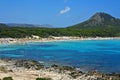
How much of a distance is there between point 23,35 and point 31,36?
368cm

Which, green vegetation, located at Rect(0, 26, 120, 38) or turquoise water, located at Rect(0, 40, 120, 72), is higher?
green vegetation, located at Rect(0, 26, 120, 38)

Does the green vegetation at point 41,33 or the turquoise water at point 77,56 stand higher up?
the green vegetation at point 41,33

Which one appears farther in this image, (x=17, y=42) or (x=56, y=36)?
(x=56, y=36)

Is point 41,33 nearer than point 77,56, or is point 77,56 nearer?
point 77,56

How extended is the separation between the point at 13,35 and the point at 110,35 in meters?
57.5

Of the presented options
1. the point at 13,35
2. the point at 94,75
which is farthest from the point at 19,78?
the point at 13,35

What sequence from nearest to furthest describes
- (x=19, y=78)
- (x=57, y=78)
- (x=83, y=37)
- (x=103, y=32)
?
1. (x=19, y=78)
2. (x=57, y=78)
3. (x=83, y=37)
4. (x=103, y=32)

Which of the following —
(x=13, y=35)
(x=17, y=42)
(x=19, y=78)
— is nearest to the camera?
(x=19, y=78)

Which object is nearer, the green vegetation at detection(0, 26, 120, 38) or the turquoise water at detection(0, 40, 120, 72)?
the turquoise water at detection(0, 40, 120, 72)

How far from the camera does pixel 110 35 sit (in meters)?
159

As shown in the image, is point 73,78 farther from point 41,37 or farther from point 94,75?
point 41,37

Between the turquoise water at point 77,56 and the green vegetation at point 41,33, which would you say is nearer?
the turquoise water at point 77,56

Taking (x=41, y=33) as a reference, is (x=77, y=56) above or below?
below

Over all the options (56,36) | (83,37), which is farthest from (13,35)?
(83,37)
